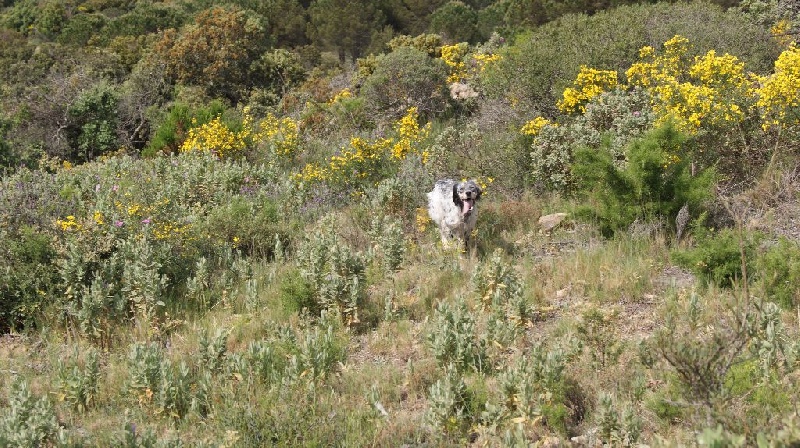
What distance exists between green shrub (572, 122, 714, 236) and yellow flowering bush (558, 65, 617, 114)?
2073 millimetres

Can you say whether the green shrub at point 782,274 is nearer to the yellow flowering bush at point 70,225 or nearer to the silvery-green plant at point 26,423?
the silvery-green plant at point 26,423

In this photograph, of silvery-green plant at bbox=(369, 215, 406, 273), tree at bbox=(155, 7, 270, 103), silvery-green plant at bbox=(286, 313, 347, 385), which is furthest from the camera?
tree at bbox=(155, 7, 270, 103)

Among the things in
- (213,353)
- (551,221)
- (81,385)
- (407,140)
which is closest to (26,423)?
(81,385)

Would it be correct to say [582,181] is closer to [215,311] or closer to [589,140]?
[589,140]

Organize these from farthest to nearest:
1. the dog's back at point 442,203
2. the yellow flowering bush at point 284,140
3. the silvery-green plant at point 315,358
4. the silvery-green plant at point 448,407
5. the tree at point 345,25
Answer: the tree at point 345,25 < the yellow flowering bush at point 284,140 < the dog's back at point 442,203 < the silvery-green plant at point 315,358 < the silvery-green plant at point 448,407

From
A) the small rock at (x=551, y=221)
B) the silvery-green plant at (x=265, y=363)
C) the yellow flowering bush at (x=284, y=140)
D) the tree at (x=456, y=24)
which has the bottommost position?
the tree at (x=456, y=24)

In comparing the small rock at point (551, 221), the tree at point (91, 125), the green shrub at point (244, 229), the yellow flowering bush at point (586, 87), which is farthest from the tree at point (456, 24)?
the green shrub at point (244, 229)

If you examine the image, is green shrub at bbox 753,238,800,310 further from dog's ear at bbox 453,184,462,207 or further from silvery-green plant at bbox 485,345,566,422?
dog's ear at bbox 453,184,462,207

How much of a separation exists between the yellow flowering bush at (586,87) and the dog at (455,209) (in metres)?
2.77

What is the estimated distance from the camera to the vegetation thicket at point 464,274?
4.18m

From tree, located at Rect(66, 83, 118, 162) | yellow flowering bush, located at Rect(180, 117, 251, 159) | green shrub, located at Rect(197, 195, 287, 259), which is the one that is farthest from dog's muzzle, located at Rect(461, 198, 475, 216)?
tree, located at Rect(66, 83, 118, 162)

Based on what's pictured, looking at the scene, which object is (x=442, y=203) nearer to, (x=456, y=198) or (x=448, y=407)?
(x=456, y=198)

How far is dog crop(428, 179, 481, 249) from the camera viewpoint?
22.8 feet

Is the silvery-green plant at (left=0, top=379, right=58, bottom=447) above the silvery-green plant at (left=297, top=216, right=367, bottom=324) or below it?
above
